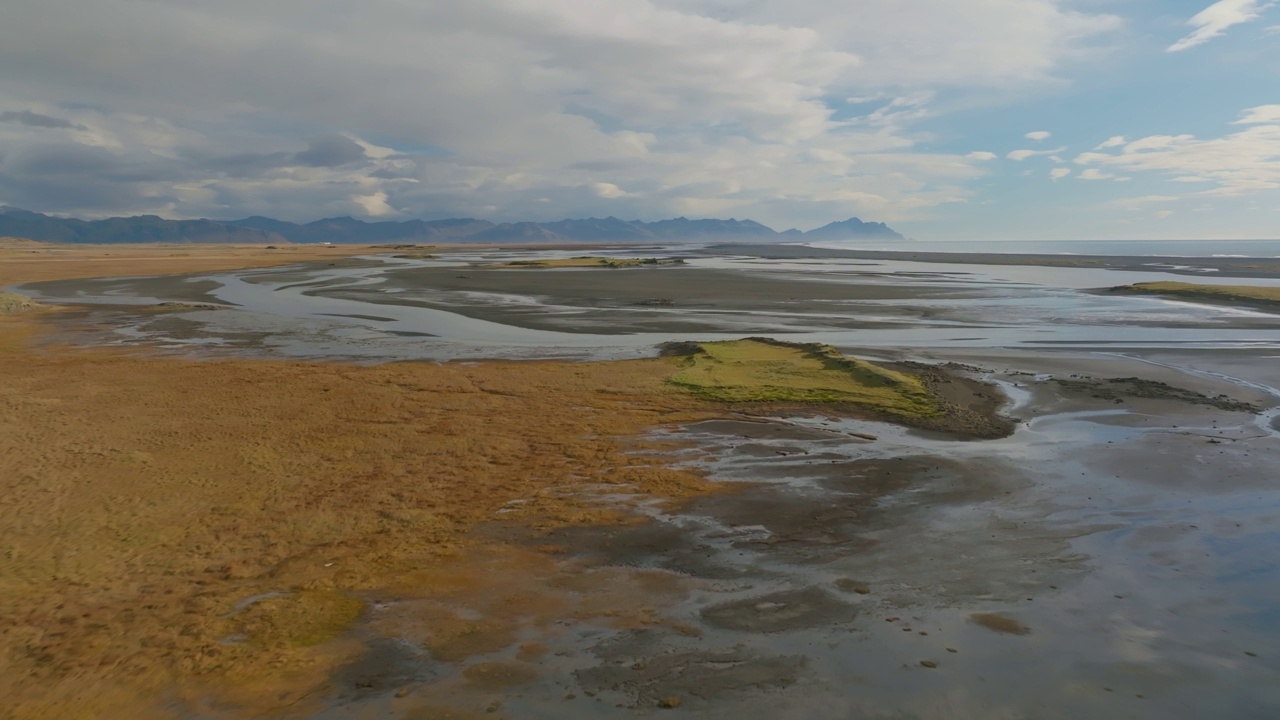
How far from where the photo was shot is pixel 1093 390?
20.8 meters

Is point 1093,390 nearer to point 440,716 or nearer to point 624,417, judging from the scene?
point 624,417

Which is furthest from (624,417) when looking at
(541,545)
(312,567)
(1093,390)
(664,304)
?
(664,304)

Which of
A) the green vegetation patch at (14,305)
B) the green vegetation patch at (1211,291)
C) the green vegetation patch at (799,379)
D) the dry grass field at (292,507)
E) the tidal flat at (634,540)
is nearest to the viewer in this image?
the tidal flat at (634,540)

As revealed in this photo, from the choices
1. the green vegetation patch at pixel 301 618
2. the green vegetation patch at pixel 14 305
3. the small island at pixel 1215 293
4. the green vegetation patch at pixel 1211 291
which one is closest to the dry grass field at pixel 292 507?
the green vegetation patch at pixel 301 618

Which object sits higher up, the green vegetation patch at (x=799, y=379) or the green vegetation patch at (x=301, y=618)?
the green vegetation patch at (x=799, y=379)

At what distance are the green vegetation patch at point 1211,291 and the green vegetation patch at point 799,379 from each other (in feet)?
128

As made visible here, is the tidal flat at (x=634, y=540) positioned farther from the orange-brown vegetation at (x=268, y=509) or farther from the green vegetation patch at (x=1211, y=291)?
the green vegetation patch at (x=1211, y=291)

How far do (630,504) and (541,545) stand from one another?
2.04 meters

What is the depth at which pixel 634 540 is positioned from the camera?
10648 millimetres

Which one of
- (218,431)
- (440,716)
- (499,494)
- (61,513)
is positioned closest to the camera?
(440,716)

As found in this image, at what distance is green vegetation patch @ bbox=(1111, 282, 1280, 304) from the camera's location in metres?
46.9

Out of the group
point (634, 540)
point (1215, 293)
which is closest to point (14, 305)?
point (634, 540)

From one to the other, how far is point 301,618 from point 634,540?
448cm

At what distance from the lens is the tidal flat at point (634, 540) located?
7.30 metres
